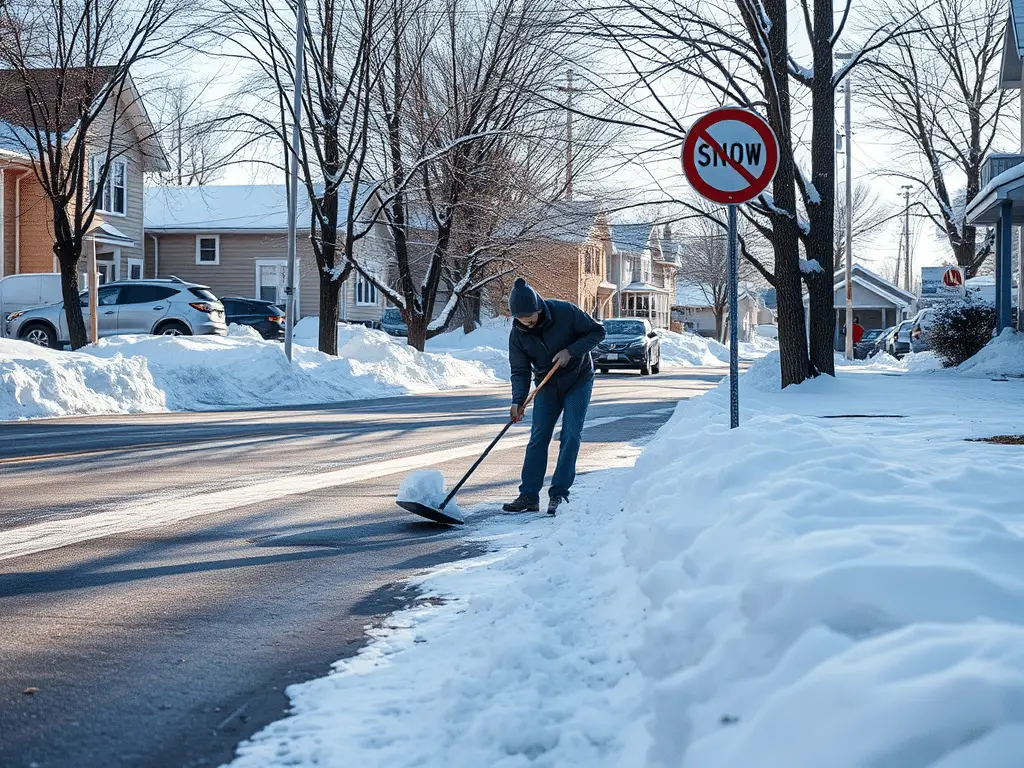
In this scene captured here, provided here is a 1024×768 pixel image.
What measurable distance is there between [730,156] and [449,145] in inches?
779

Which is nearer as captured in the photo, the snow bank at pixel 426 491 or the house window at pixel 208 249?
the snow bank at pixel 426 491

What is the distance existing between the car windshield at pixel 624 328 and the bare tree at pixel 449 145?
14.2 feet

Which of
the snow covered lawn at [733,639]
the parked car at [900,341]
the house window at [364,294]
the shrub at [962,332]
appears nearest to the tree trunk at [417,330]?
the shrub at [962,332]

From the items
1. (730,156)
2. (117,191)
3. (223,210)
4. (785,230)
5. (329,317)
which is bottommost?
(329,317)

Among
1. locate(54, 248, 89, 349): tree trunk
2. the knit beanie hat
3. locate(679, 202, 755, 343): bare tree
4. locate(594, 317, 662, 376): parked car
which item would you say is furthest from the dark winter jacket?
locate(679, 202, 755, 343): bare tree

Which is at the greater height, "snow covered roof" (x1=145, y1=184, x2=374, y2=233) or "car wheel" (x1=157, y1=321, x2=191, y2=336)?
"snow covered roof" (x1=145, y1=184, x2=374, y2=233)

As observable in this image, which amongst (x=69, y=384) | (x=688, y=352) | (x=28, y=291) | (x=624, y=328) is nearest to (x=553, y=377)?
(x=69, y=384)

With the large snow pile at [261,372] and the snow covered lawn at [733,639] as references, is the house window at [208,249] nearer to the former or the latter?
the large snow pile at [261,372]

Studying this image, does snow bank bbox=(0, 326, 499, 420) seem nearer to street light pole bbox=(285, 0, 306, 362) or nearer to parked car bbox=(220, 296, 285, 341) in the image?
street light pole bbox=(285, 0, 306, 362)

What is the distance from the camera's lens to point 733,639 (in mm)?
3406

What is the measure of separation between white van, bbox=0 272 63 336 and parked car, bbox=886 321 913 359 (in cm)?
2857

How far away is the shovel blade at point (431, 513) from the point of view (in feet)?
25.7

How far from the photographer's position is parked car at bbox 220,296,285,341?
37500mm

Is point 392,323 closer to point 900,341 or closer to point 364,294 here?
point 364,294
